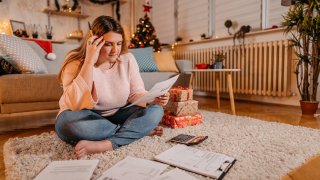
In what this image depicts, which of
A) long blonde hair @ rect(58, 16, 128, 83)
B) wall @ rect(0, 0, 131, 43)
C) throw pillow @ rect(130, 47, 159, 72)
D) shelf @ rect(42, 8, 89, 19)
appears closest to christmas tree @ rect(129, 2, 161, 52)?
wall @ rect(0, 0, 131, 43)

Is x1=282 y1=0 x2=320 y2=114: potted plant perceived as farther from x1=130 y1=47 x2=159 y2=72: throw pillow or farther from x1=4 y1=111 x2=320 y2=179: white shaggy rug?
x1=130 y1=47 x2=159 y2=72: throw pillow

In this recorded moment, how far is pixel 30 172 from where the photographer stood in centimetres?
88

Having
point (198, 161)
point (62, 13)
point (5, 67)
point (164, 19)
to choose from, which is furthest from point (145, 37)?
point (198, 161)

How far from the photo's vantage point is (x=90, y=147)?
3.35 feet

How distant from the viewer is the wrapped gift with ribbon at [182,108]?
162cm

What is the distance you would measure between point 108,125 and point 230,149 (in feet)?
1.94

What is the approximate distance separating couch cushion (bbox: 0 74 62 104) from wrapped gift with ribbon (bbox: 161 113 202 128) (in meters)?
0.81

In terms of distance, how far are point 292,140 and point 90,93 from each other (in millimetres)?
1058

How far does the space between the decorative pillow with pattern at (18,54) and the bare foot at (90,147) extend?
100 cm

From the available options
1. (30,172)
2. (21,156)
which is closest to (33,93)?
(21,156)

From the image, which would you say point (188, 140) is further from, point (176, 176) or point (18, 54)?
point (18, 54)

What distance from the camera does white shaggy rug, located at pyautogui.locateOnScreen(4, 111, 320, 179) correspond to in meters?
0.90

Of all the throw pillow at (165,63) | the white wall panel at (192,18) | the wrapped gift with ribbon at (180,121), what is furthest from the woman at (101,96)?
the white wall panel at (192,18)

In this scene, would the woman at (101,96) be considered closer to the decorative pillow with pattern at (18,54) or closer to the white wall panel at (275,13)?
the decorative pillow with pattern at (18,54)
